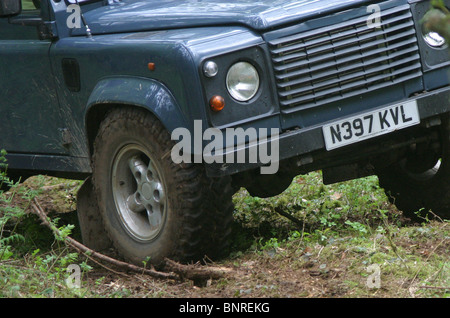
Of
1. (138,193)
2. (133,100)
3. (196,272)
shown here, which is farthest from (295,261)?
(133,100)

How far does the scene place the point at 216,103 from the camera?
4.28 meters

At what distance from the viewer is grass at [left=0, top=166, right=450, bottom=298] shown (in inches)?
→ 165

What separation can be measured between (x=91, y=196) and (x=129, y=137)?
2.46ft

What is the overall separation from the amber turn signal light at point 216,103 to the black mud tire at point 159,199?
34cm

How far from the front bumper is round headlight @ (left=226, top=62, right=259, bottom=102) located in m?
0.26

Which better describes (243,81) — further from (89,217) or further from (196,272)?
(89,217)

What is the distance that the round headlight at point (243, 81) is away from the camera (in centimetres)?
435

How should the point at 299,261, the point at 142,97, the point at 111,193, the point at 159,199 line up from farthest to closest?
the point at 111,193, the point at 159,199, the point at 299,261, the point at 142,97

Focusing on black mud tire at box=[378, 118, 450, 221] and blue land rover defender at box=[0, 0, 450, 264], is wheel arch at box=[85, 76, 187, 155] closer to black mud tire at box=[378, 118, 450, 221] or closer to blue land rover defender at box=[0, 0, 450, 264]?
blue land rover defender at box=[0, 0, 450, 264]

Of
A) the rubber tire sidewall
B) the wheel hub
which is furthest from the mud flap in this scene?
the wheel hub

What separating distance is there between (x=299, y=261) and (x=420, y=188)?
1.21 m

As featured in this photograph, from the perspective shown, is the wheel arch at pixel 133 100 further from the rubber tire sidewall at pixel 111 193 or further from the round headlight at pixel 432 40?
the round headlight at pixel 432 40

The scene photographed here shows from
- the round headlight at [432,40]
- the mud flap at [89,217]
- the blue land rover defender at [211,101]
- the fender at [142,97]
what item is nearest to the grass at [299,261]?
the mud flap at [89,217]

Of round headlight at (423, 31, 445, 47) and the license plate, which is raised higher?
round headlight at (423, 31, 445, 47)
